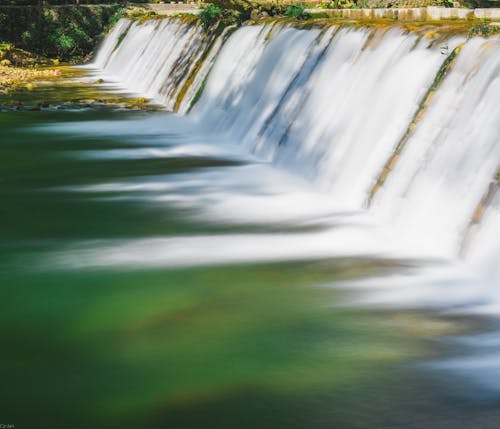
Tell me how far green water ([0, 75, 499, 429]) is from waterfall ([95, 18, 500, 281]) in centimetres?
90

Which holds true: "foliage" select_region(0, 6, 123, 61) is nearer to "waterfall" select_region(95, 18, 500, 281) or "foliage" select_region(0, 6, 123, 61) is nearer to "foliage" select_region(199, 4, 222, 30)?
"foliage" select_region(199, 4, 222, 30)

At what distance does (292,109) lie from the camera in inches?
527

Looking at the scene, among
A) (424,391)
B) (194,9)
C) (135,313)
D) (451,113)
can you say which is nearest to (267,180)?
(451,113)

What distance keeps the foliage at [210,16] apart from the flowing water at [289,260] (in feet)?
23.2

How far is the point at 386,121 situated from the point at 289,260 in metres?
2.81

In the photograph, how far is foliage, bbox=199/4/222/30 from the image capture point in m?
22.2

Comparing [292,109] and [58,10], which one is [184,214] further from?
[58,10]

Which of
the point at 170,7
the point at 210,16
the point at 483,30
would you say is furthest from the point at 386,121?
the point at 170,7

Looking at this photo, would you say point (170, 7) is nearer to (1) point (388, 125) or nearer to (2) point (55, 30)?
(2) point (55, 30)

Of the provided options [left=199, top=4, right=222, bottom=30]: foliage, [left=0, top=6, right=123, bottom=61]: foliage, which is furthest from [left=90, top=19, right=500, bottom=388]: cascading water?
[left=0, top=6, right=123, bottom=61]: foliage

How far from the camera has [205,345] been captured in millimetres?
6176

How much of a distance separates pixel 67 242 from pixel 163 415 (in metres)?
4.01

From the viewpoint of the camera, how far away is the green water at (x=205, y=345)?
16.9ft

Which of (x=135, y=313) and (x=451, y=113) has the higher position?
(x=451, y=113)
